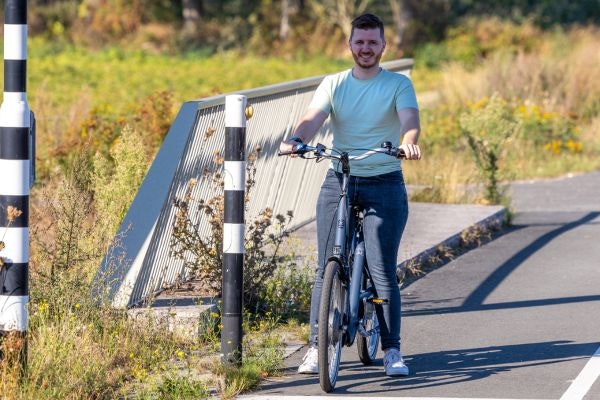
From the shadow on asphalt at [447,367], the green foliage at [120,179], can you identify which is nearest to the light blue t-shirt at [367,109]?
the shadow on asphalt at [447,367]

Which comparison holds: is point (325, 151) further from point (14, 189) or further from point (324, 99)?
point (14, 189)

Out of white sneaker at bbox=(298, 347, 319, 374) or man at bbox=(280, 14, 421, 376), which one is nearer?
man at bbox=(280, 14, 421, 376)

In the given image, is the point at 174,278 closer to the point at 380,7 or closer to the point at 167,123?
the point at 167,123

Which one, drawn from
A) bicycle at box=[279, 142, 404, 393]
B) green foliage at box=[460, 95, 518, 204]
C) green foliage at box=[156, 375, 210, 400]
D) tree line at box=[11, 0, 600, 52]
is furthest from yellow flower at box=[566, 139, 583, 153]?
tree line at box=[11, 0, 600, 52]

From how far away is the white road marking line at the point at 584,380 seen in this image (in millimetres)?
6434

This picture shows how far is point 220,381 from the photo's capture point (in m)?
6.50

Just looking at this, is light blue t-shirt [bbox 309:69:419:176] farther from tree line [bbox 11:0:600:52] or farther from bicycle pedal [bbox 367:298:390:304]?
tree line [bbox 11:0:600:52]

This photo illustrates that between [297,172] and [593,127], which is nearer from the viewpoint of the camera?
[297,172]

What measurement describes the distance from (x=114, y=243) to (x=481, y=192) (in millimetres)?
6588

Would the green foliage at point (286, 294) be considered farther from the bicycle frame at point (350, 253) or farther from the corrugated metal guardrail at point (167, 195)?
the bicycle frame at point (350, 253)

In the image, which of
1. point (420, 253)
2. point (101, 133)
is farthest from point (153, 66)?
point (420, 253)

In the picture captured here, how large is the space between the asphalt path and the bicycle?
0.73 feet

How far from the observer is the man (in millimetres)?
6664

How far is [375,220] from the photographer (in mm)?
6730
